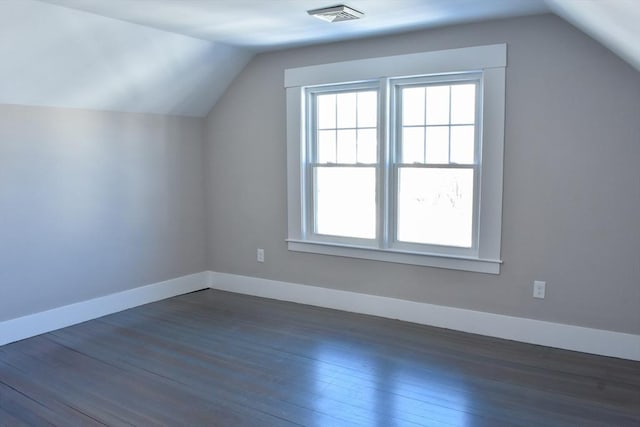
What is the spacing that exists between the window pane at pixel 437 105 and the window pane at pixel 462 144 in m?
0.13

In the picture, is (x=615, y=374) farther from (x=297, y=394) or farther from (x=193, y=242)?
(x=193, y=242)

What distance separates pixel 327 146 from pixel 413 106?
904mm

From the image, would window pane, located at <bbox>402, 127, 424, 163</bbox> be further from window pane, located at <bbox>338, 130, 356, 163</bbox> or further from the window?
window pane, located at <bbox>338, 130, 356, 163</bbox>

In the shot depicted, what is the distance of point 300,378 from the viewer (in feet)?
10.4

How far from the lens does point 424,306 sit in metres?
4.13

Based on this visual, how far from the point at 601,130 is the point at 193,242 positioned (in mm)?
3856

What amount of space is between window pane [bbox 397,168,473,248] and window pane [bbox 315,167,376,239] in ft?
0.94

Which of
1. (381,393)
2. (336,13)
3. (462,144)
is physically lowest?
(381,393)

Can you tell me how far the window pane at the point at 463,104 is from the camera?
3.89 m

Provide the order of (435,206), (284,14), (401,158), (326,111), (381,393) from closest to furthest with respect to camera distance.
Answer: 1. (381,393)
2. (284,14)
3. (435,206)
4. (401,158)
5. (326,111)

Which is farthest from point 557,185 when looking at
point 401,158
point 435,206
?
point 401,158

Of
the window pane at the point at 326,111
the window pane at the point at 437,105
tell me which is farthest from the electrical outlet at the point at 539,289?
the window pane at the point at 326,111

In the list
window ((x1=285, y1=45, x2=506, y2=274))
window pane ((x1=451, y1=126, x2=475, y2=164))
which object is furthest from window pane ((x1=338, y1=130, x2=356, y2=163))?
window pane ((x1=451, y1=126, x2=475, y2=164))

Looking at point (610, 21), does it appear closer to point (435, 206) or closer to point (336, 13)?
point (336, 13)
